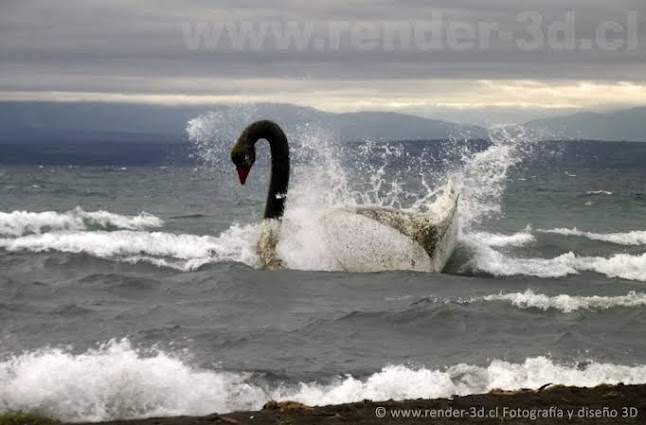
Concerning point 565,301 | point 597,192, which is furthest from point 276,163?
point 597,192

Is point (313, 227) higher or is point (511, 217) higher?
point (313, 227)

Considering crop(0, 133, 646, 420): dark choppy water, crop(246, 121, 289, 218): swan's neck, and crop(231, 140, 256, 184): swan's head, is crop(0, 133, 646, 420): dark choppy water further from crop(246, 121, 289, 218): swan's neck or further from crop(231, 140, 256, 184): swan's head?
crop(231, 140, 256, 184): swan's head

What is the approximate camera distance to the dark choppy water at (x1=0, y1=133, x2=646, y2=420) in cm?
955

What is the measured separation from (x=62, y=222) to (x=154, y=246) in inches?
201

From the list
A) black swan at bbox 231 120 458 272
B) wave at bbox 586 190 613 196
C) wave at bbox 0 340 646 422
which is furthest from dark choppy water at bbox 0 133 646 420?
wave at bbox 586 190 613 196

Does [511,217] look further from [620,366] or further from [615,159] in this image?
[615,159]

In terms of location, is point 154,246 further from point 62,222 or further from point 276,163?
point 62,222

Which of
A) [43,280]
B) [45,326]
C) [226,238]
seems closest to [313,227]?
[226,238]

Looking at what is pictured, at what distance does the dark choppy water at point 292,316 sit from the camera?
31.3 feet

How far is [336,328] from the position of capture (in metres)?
12.7

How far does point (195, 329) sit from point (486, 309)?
169 inches

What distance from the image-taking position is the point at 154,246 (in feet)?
68.1

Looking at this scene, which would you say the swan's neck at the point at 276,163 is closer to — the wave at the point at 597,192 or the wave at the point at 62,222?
the wave at the point at 62,222

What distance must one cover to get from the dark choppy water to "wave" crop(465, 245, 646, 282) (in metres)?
0.07
